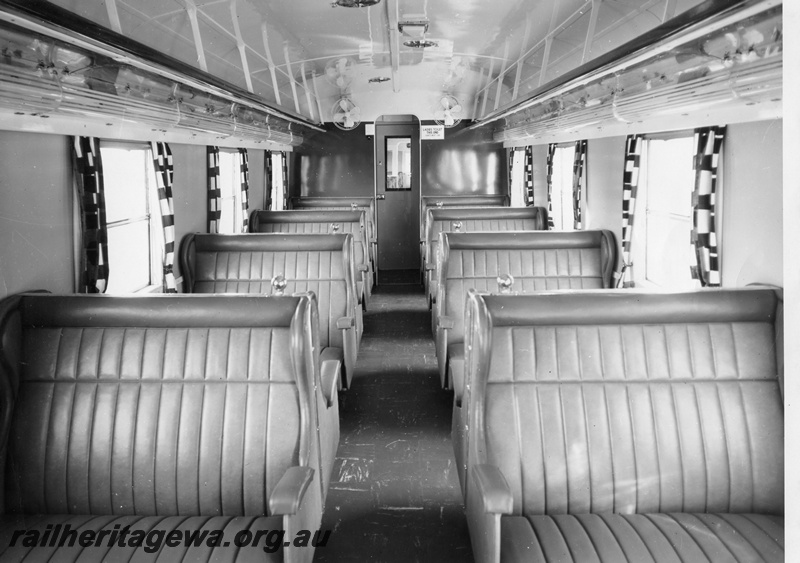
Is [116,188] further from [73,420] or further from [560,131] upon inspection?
[560,131]

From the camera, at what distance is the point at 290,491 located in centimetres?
232

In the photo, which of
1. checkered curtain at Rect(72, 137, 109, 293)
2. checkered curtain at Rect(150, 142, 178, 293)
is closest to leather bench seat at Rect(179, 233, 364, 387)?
checkered curtain at Rect(150, 142, 178, 293)

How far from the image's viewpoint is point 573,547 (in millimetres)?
2293

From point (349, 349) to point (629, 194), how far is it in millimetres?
2735

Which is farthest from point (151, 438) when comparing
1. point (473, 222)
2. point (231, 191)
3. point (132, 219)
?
point (231, 191)

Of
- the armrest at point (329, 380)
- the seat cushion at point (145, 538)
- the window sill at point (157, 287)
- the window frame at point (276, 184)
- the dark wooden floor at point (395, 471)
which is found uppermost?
the window frame at point (276, 184)

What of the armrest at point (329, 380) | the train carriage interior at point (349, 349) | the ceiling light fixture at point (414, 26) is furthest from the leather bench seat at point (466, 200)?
the armrest at point (329, 380)

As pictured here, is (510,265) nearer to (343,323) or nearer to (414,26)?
(343,323)

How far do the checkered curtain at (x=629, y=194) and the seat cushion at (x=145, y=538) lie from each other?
388cm

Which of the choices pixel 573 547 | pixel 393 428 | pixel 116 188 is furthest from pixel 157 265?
pixel 573 547

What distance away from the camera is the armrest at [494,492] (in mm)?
2170

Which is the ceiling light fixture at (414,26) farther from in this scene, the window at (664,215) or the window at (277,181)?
the window at (277,181)

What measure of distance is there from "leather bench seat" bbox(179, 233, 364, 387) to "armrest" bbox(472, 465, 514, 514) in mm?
2654

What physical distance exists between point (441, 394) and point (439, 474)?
1478mm
